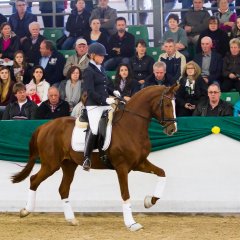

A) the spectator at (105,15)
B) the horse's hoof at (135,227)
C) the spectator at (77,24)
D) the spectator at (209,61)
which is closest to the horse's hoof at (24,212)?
the horse's hoof at (135,227)

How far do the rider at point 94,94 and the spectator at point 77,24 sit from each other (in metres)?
5.59

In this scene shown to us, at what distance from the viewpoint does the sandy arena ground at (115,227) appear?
1016cm

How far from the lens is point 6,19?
1773 centimetres

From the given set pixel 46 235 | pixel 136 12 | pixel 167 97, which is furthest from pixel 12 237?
pixel 136 12

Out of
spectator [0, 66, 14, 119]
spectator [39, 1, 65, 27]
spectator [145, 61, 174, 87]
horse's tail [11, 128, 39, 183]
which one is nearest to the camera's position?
horse's tail [11, 128, 39, 183]

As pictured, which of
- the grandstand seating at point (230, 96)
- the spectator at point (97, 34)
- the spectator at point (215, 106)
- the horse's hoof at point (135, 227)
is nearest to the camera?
the horse's hoof at point (135, 227)

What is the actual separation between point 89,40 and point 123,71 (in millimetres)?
2649

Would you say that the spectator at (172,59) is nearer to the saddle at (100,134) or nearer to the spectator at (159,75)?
the spectator at (159,75)

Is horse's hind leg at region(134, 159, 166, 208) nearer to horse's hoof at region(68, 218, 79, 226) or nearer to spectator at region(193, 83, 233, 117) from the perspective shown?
horse's hoof at region(68, 218, 79, 226)

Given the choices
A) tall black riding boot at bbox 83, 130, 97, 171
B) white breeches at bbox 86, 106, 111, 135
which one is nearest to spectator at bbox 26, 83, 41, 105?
white breeches at bbox 86, 106, 111, 135

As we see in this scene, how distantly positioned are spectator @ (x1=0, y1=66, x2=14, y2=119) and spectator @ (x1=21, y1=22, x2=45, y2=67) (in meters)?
1.22

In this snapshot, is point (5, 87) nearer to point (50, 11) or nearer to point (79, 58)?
point (79, 58)

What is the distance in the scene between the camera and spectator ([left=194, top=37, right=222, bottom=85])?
48.0 ft

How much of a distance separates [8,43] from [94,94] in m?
5.79
